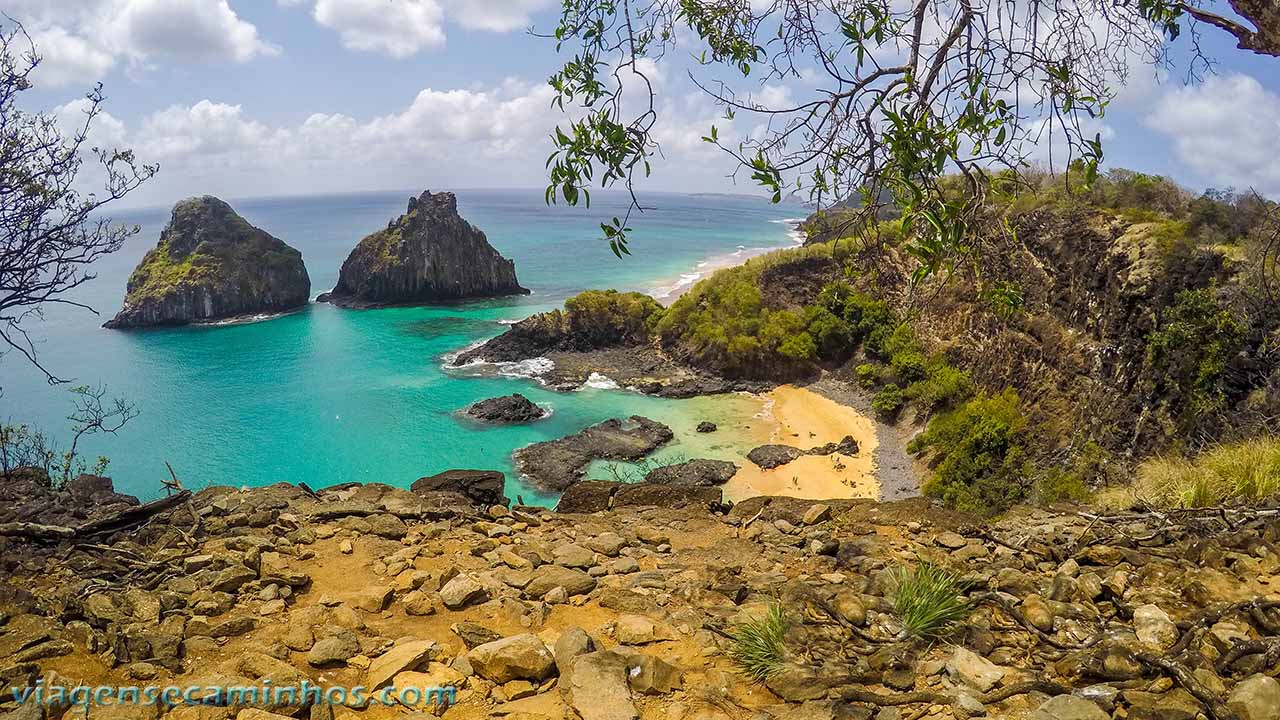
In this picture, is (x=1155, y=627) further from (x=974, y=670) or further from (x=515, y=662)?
(x=515, y=662)

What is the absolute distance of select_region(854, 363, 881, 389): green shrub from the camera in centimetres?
4047

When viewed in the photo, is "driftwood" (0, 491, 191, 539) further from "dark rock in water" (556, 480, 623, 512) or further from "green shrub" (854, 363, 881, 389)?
"green shrub" (854, 363, 881, 389)

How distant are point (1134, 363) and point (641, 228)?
154152 millimetres

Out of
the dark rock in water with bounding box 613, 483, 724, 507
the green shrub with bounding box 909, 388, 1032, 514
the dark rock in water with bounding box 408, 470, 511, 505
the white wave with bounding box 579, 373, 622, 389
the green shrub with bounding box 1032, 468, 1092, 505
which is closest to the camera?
the dark rock in water with bounding box 613, 483, 724, 507

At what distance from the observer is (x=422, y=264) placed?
7962 centimetres

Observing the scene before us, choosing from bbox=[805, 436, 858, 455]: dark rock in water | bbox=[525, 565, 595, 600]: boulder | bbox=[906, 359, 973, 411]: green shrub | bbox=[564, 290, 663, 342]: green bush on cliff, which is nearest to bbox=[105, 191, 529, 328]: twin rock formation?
A: bbox=[564, 290, 663, 342]: green bush on cliff

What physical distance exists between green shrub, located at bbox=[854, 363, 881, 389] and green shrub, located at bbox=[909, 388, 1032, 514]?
330 inches

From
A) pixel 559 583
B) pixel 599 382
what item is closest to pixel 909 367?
pixel 599 382

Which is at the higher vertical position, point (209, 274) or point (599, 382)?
point (209, 274)

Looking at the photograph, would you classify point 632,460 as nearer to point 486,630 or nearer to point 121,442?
point 486,630

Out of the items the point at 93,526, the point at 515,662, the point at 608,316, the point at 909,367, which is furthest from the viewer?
the point at 608,316

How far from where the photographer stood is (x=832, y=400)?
4069 centimetres

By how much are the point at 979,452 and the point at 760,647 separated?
26759 millimetres

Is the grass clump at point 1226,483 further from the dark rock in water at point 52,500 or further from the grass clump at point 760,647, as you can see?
the dark rock in water at point 52,500
